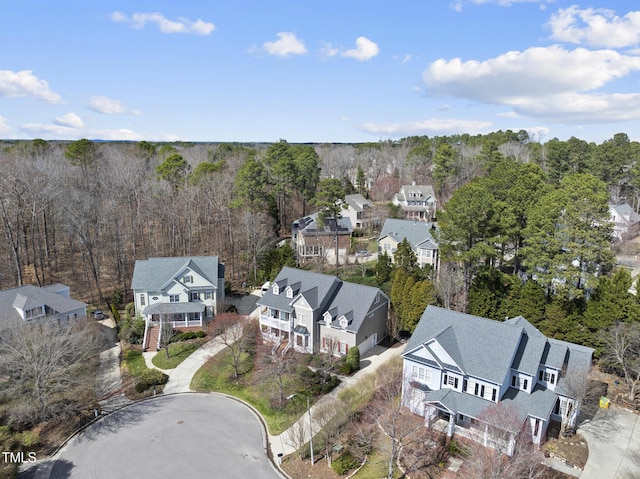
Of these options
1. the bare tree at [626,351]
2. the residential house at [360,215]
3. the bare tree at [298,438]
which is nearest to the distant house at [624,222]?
the bare tree at [626,351]

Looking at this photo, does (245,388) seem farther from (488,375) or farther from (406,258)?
(406,258)

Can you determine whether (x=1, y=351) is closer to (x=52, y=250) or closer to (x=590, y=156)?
(x=52, y=250)

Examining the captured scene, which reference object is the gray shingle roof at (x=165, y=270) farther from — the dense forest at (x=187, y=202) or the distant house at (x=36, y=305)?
the dense forest at (x=187, y=202)

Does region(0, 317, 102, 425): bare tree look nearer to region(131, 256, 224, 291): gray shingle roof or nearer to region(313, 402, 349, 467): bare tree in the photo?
region(131, 256, 224, 291): gray shingle roof

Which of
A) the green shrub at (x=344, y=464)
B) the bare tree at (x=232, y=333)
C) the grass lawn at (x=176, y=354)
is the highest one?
the bare tree at (x=232, y=333)

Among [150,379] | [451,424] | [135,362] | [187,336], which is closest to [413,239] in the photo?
[187,336]
